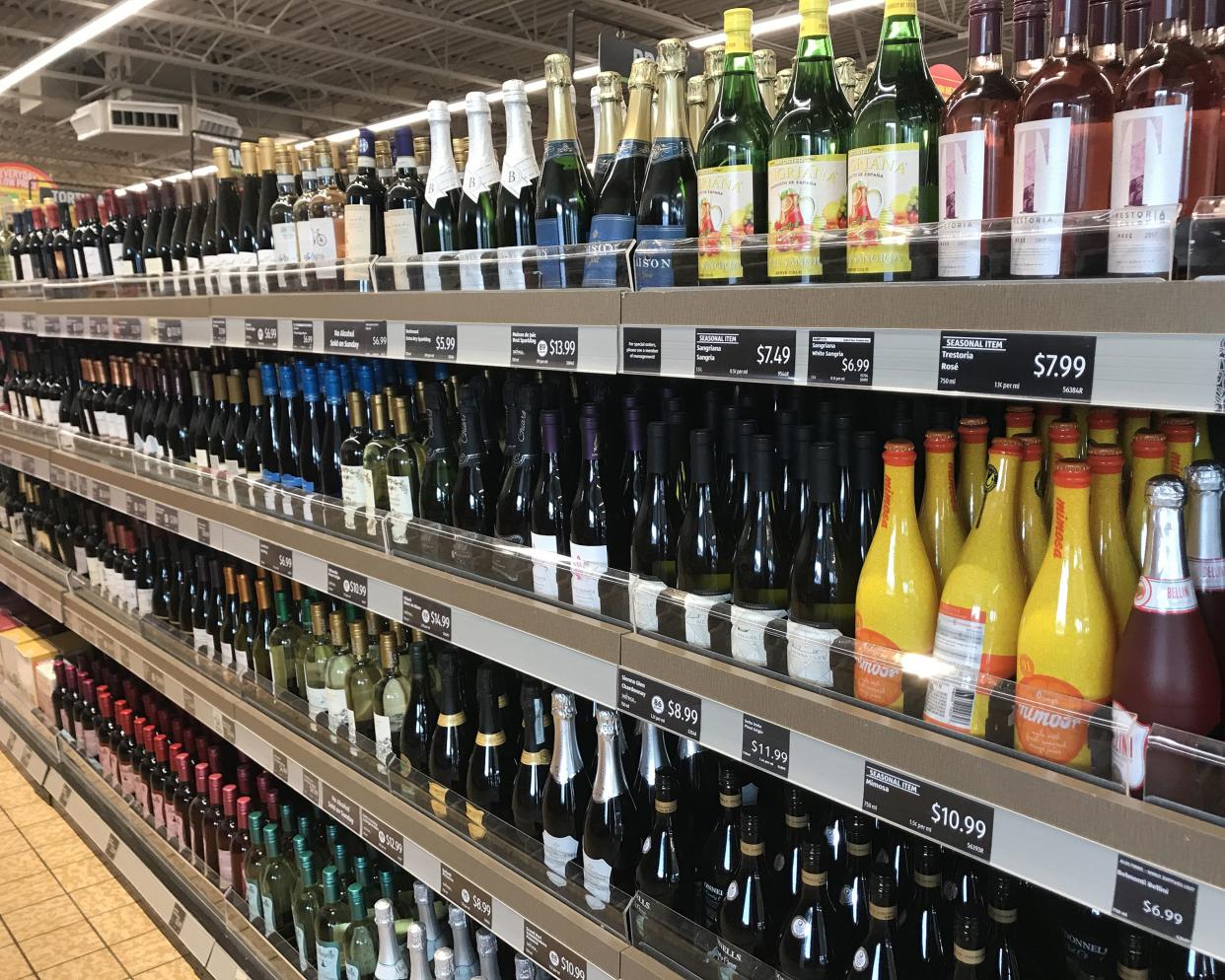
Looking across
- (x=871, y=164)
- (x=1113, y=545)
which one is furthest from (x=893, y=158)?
(x=1113, y=545)

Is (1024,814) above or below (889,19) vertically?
below

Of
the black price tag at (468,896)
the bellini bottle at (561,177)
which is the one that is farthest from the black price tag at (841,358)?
the black price tag at (468,896)

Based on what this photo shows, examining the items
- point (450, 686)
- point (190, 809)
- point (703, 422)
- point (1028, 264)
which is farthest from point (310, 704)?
point (1028, 264)

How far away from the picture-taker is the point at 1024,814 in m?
0.90

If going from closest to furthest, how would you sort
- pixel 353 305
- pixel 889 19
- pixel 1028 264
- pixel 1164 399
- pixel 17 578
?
pixel 1164 399, pixel 1028 264, pixel 889 19, pixel 353 305, pixel 17 578

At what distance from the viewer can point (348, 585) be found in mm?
1857

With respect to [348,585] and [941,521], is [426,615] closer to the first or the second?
[348,585]

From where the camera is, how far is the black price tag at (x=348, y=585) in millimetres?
1821

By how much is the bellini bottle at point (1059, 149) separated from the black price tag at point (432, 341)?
0.91 metres

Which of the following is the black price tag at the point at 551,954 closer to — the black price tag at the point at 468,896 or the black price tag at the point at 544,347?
the black price tag at the point at 468,896

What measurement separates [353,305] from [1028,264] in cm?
126

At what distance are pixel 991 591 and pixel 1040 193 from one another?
0.43 m

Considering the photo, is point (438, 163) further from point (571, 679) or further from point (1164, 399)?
point (1164, 399)

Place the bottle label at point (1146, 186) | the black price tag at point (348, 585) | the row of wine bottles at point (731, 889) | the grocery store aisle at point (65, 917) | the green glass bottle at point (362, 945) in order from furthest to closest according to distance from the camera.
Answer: the grocery store aisle at point (65, 917) → the green glass bottle at point (362, 945) → the black price tag at point (348, 585) → the row of wine bottles at point (731, 889) → the bottle label at point (1146, 186)
